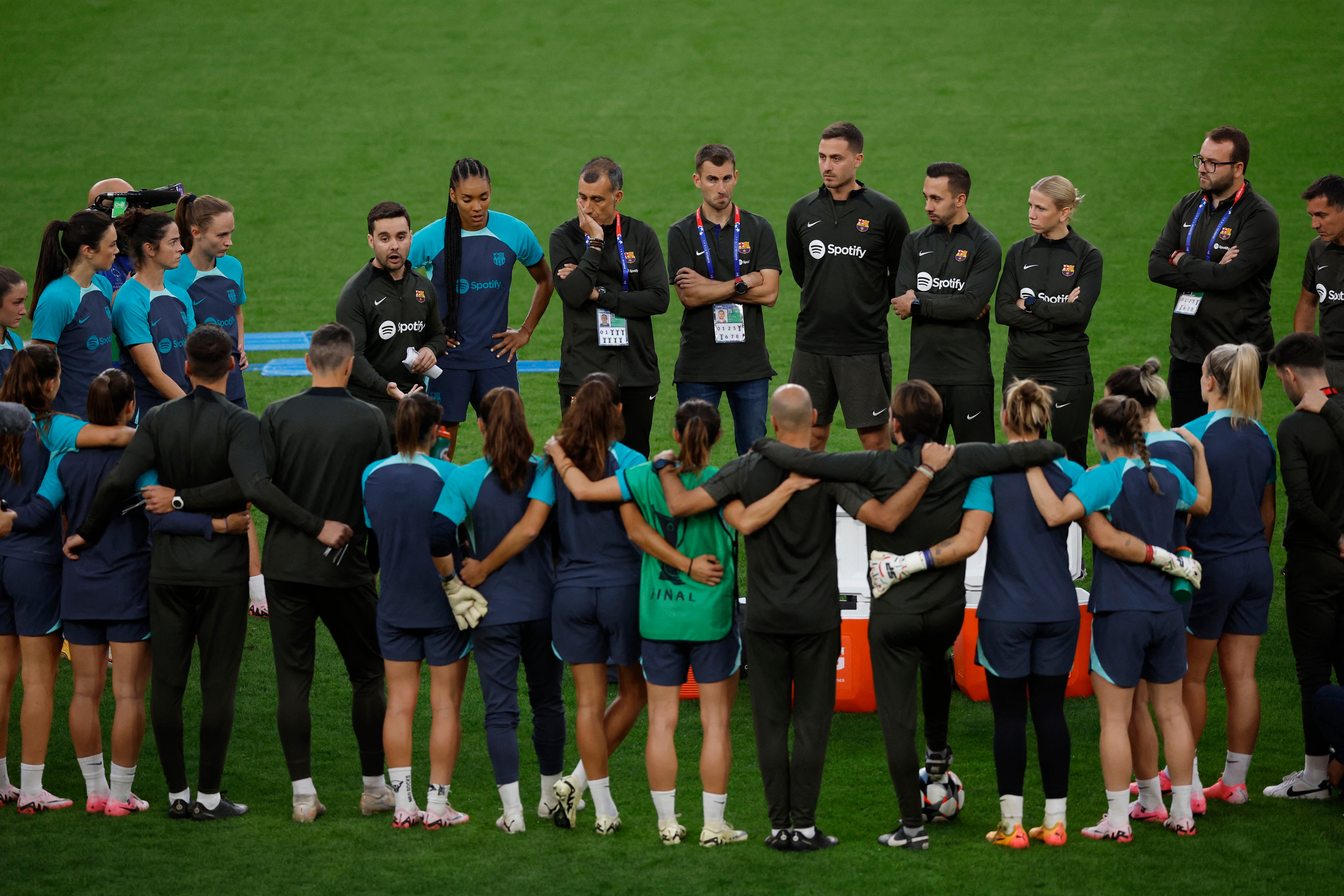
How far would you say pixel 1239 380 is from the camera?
5.27 meters

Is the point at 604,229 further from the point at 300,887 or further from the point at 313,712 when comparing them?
the point at 300,887

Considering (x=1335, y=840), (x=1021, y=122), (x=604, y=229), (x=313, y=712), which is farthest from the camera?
(x=1021, y=122)

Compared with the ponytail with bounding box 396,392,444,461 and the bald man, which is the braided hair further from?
the ponytail with bounding box 396,392,444,461

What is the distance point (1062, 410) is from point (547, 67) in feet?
51.6

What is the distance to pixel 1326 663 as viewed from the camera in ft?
18.0

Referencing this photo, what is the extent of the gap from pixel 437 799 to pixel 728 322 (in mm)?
3136

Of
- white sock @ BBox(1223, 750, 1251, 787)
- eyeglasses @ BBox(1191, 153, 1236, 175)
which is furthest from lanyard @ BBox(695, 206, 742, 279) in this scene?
white sock @ BBox(1223, 750, 1251, 787)

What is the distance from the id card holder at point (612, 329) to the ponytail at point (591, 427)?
2107 mm

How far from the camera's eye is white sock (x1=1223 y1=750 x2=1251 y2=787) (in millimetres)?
5383

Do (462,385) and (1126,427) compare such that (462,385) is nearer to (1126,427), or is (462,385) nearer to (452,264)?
(452,264)

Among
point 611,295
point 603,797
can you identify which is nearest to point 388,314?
point 611,295

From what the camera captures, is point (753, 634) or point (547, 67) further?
point (547, 67)

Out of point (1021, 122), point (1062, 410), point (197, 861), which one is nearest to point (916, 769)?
point (197, 861)

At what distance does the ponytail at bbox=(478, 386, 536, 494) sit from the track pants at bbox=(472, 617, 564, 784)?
0.54 metres
